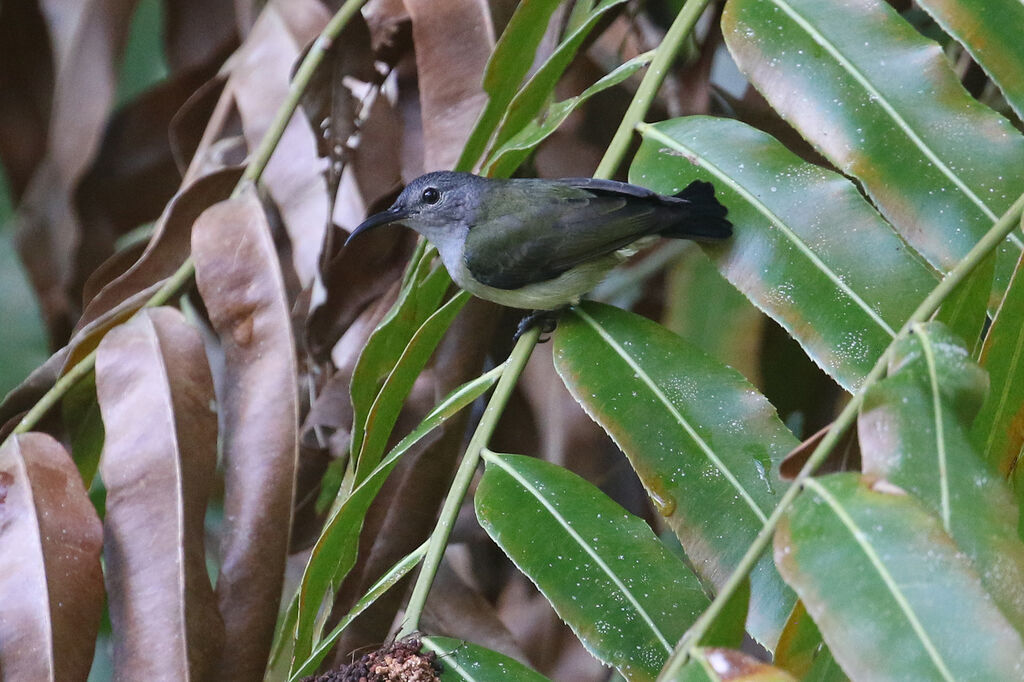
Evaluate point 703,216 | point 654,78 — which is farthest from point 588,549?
point 654,78

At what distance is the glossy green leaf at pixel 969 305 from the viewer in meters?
1.41

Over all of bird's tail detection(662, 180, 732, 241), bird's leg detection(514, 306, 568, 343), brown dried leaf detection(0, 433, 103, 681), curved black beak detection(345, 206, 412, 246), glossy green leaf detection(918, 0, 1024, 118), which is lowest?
brown dried leaf detection(0, 433, 103, 681)

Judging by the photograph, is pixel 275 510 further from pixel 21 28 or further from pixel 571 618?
pixel 21 28

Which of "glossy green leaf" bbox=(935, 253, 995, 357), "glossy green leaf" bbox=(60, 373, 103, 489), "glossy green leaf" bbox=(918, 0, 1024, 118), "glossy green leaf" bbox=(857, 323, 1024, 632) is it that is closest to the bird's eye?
"glossy green leaf" bbox=(60, 373, 103, 489)

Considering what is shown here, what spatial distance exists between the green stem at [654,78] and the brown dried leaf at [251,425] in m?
0.74

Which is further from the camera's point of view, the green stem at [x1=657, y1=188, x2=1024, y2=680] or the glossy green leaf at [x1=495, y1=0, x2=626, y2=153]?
the glossy green leaf at [x1=495, y1=0, x2=626, y2=153]

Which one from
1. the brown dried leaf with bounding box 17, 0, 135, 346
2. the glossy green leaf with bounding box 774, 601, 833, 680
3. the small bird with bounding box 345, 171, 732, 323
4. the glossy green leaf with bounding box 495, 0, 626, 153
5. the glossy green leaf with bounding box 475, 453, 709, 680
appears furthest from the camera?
the brown dried leaf with bounding box 17, 0, 135, 346

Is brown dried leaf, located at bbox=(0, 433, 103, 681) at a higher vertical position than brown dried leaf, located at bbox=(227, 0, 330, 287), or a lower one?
lower

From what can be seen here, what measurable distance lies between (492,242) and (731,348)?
73 centimetres

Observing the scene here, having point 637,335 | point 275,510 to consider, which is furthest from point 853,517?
point 275,510

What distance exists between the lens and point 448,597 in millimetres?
2602

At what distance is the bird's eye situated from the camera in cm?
265

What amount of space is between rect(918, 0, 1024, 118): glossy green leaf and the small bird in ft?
2.19

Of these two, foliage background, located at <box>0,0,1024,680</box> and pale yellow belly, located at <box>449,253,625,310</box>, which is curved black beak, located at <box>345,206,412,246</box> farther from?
pale yellow belly, located at <box>449,253,625,310</box>
